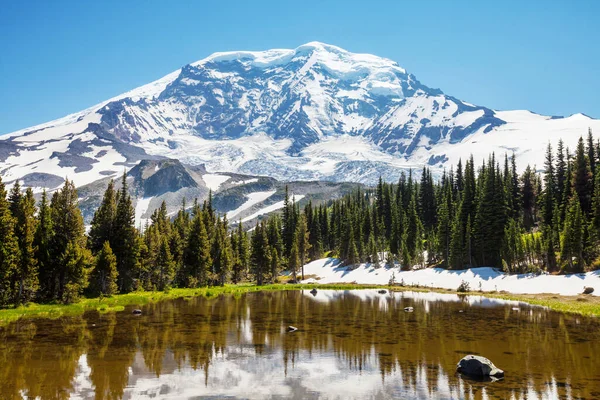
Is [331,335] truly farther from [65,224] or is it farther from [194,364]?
[65,224]

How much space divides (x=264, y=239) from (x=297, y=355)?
75.9m

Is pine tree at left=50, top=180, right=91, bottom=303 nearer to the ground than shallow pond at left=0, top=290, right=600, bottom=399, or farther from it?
farther from it

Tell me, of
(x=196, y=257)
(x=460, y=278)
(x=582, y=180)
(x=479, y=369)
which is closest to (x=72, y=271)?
(x=196, y=257)

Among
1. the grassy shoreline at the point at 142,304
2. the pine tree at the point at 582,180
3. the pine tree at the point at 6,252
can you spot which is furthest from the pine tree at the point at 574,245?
the pine tree at the point at 6,252

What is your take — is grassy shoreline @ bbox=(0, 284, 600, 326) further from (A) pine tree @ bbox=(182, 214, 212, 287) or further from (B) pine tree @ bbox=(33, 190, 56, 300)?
(A) pine tree @ bbox=(182, 214, 212, 287)

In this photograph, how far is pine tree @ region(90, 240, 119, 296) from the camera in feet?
214

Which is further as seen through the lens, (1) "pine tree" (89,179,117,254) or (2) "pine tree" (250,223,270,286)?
(2) "pine tree" (250,223,270,286)

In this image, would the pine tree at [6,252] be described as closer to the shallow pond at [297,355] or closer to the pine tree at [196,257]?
the shallow pond at [297,355]

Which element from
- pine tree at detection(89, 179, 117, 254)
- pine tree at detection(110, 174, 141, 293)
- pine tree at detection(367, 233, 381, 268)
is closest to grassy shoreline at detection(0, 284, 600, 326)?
pine tree at detection(110, 174, 141, 293)

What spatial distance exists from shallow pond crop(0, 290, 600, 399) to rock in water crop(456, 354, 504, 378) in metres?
0.62

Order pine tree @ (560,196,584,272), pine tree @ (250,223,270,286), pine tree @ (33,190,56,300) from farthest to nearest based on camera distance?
1. pine tree @ (250,223,270,286)
2. pine tree @ (560,196,584,272)
3. pine tree @ (33,190,56,300)

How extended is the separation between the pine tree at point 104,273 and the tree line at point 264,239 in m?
0.14

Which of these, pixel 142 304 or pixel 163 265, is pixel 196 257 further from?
pixel 142 304

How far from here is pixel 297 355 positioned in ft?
98.8
